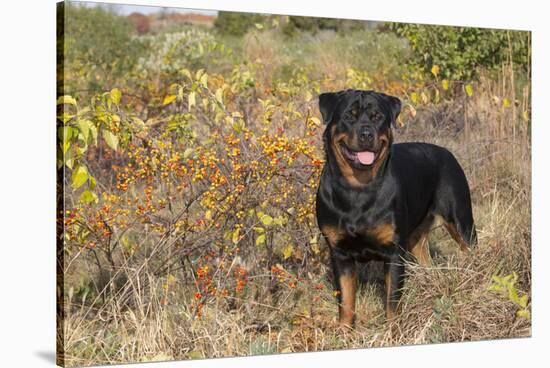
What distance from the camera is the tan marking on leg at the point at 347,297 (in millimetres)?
4605

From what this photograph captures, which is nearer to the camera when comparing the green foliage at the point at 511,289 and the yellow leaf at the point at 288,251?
the green foliage at the point at 511,289

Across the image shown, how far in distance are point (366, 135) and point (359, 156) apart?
136mm

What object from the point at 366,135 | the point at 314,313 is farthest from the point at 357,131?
the point at 314,313

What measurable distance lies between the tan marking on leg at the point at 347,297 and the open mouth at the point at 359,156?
0.60 metres

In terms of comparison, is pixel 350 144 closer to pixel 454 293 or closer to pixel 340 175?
pixel 340 175

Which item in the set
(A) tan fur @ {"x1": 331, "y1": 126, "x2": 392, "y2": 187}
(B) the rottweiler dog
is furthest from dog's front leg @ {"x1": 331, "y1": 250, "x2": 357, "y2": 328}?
(A) tan fur @ {"x1": 331, "y1": 126, "x2": 392, "y2": 187}

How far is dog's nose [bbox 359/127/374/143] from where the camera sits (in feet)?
14.2

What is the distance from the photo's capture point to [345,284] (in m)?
4.61

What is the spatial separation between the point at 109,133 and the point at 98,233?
2.80 feet

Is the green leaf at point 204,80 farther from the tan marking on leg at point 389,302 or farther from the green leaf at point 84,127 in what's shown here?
the tan marking on leg at point 389,302

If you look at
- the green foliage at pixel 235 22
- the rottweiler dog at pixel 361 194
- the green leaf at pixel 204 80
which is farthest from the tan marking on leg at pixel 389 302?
the green foliage at pixel 235 22

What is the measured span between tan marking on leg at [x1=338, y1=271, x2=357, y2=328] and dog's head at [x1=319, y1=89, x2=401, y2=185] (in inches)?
19.7

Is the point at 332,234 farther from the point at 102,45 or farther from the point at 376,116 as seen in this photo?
the point at 102,45

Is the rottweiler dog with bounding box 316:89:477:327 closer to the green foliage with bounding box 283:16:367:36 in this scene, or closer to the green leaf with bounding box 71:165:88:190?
the green leaf with bounding box 71:165:88:190
